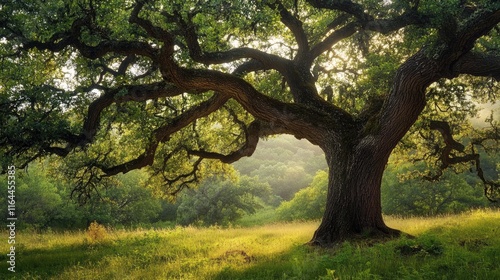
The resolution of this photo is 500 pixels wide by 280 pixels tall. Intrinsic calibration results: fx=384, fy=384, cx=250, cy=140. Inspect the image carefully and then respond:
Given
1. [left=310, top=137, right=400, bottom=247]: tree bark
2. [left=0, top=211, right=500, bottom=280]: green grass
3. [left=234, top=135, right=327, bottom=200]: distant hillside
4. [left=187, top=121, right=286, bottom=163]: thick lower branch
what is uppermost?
[left=234, top=135, right=327, bottom=200]: distant hillside

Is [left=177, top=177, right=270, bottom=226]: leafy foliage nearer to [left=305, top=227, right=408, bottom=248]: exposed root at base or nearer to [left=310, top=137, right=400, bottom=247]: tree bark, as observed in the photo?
[left=310, top=137, right=400, bottom=247]: tree bark

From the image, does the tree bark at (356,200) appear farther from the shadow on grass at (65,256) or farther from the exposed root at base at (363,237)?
the shadow on grass at (65,256)

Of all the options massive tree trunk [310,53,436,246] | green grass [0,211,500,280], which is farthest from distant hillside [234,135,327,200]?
massive tree trunk [310,53,436,246]

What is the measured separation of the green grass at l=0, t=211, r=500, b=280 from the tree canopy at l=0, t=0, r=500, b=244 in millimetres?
2051

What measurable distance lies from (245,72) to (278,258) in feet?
20.8

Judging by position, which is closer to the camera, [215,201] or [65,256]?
[65,256]

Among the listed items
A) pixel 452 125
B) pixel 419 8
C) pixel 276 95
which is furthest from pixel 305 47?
pixel 452 125

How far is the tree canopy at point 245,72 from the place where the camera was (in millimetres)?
9273

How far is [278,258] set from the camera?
30.1 ft

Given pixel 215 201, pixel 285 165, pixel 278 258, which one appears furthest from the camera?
pixel 285 165

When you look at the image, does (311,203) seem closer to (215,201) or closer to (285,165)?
(215,201)

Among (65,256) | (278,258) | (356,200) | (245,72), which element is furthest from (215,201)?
(278,258)

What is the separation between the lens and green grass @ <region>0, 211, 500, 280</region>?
21.7 feet

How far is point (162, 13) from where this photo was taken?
9930 mm
